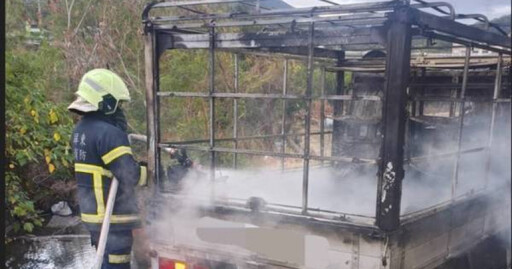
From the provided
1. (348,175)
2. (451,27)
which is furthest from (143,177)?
(348,175)

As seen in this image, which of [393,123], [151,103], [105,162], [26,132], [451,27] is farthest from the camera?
[26,132]

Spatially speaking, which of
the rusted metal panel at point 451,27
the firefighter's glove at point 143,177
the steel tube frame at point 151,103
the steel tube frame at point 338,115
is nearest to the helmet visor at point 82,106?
the steel tube frame at point 151,103

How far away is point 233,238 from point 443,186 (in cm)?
236

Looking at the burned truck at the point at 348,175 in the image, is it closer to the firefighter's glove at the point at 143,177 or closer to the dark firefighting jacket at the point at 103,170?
the firefighter's glove at the point at 143,177

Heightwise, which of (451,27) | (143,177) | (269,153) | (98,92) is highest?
(451,27)

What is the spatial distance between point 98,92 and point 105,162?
1.57ft

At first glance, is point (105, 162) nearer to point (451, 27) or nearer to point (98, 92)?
point (98, 92)

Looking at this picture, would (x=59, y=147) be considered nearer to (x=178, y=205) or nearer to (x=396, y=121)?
(x=178, y=205)

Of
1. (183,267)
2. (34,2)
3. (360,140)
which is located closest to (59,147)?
(183,267)

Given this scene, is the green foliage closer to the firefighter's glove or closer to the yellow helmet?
the yellow helmet

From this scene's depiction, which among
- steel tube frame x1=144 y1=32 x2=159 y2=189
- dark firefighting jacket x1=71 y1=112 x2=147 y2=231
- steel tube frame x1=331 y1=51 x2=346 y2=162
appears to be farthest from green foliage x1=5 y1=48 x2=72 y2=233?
steel tube frame x1=331 y1=51 x2=346 y2=162

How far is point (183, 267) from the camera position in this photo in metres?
3.23

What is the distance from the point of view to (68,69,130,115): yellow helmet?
10.8ft

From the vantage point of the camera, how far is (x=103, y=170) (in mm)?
3348
